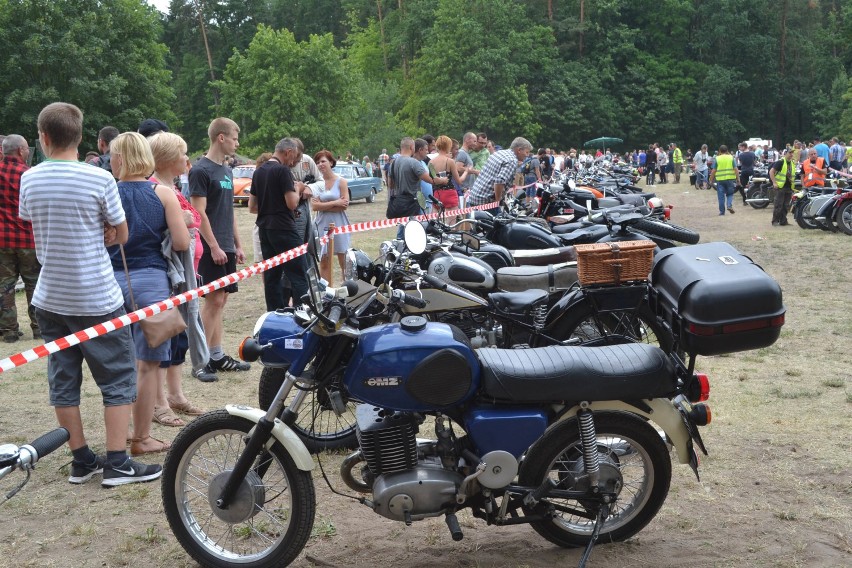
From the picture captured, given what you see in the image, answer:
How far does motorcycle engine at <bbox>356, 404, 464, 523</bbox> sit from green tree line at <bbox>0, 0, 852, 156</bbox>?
140 ft

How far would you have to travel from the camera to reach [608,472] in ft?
12.5

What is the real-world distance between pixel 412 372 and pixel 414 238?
65.1 inches

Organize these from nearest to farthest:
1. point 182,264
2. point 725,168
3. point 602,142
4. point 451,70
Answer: point 182,264
point 725,168
point 602,142
point 451,70

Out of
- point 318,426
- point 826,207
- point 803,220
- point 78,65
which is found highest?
point 78,65

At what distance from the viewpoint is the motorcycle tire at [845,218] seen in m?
15.7

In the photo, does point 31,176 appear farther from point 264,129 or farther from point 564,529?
point 264,129

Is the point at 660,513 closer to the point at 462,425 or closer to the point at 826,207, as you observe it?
the point at 462,425

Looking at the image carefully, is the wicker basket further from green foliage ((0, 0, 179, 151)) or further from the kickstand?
green foliage ((0, 0, 179, 151))

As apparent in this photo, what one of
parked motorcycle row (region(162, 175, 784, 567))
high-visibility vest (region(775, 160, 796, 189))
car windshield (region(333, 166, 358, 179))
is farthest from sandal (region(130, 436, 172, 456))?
car windshield (region(333, 166, 358, 179))

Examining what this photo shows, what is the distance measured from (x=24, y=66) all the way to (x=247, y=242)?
31.9 m

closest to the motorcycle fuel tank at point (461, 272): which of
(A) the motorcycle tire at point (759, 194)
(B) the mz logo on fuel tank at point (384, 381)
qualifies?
(B) the mz logo on fuel tank at point (384, 381)

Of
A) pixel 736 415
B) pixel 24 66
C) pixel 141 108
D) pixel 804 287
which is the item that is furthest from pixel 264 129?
pixel 736 415

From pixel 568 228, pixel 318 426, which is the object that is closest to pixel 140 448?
pixel 318 426

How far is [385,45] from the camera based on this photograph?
72188 millimetres
